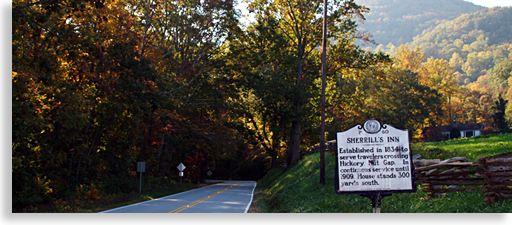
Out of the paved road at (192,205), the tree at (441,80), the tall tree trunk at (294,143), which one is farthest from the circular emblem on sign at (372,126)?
the tree at (441,80)

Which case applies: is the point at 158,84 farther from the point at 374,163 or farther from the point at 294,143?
the point at 294,143

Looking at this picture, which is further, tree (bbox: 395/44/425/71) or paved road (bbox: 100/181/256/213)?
tree (bbox: 395/44/425/71)

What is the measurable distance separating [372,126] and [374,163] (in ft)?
2.73

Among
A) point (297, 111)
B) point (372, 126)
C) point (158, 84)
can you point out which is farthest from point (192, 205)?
point (297, 111)

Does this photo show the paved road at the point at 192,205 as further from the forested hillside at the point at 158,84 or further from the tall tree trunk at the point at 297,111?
the tall tree trunk at the point at 297,111

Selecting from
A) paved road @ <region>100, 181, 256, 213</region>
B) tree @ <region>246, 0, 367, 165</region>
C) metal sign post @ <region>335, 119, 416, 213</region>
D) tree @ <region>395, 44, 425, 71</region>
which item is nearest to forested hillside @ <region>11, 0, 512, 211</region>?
tree @ <region>246, 0, 367, 165</region>

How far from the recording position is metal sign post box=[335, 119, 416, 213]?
8.20 meters

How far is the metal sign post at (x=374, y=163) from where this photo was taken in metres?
8.20

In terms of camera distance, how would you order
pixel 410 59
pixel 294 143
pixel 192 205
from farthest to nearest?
pixel 410 59 → pixel 294 143 → pixel 192 205

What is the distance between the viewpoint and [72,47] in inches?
602

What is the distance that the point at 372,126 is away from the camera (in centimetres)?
845

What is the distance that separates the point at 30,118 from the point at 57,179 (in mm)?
6032

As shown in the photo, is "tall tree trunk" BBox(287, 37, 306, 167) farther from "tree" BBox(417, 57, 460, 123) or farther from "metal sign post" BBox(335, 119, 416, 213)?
"tree" BBox(417, 57, 460, 123)

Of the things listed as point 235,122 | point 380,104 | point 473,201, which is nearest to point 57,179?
point 473,201
